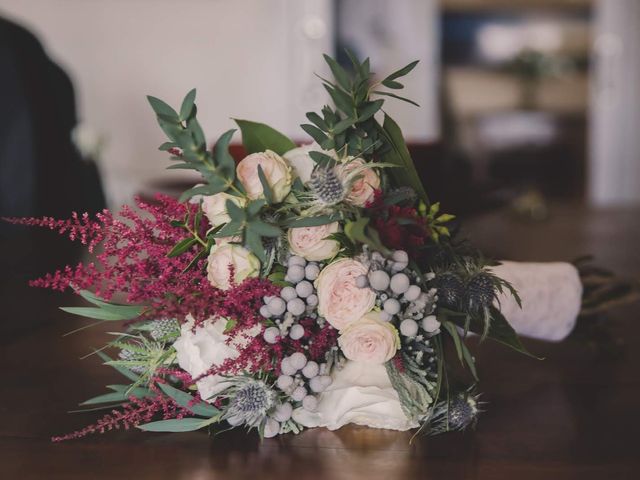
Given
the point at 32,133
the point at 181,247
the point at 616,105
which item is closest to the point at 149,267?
the point at 181,247

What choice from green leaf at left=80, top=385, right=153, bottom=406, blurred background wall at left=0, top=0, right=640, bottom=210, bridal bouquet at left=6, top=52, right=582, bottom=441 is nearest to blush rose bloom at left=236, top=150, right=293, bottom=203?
bridal bouquet at left=6, top=52, right=582, bottom=441

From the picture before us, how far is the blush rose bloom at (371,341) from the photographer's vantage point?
0.63 metres

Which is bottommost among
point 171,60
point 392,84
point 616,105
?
point 392,84

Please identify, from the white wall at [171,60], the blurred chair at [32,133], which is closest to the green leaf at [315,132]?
the blurred chair at [32,133]

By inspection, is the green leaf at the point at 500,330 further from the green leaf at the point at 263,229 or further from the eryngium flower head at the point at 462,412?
the green leaf at the point at 263,229

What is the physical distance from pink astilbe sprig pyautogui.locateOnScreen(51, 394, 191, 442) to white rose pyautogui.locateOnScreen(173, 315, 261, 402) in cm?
3

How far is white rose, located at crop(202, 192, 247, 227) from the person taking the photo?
65 cm

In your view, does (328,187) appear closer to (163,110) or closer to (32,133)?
(163,110)

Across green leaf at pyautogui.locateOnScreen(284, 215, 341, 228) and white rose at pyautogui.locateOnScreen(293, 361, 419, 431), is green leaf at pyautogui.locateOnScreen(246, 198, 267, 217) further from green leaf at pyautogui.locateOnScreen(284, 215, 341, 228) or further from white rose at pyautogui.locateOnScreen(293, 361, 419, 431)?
white rose at pyautogui.locateOnScreen(293, 361, 419, 431)

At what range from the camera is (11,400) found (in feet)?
2.44

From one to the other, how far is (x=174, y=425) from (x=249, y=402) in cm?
7

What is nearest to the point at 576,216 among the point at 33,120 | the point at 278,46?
the point at 33,120

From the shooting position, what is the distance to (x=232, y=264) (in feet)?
2.10

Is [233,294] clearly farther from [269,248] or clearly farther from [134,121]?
[134,121]
